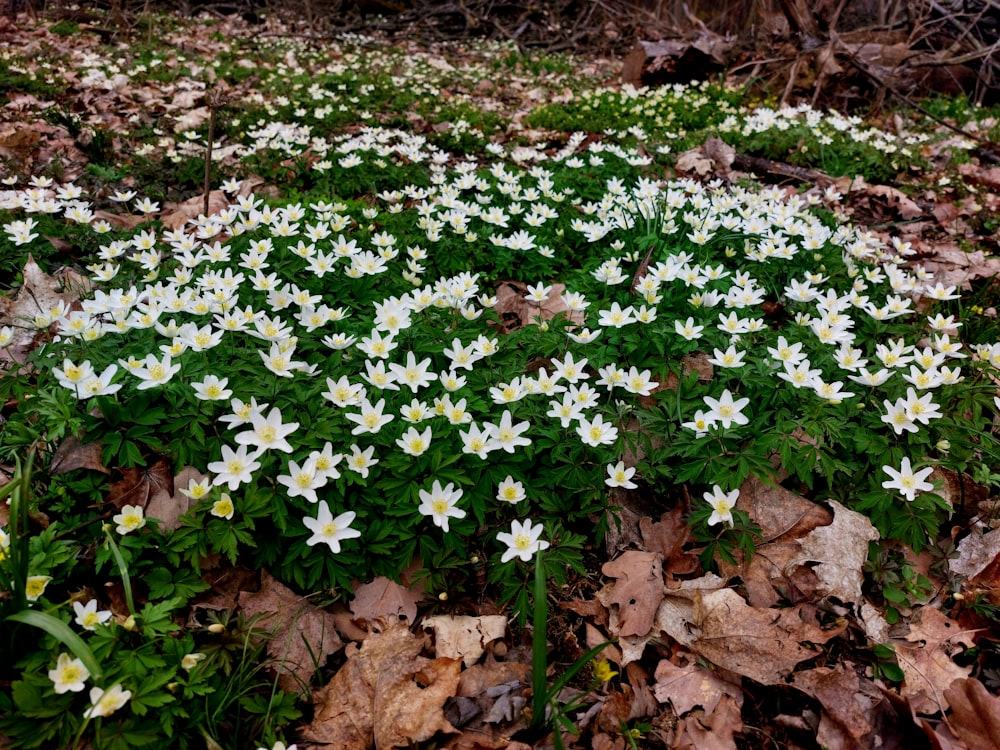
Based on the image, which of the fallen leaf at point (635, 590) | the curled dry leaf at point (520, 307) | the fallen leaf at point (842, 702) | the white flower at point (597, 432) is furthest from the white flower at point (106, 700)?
the curled dry leaf at point (520, 307)

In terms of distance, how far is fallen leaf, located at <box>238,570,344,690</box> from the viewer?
2285mm

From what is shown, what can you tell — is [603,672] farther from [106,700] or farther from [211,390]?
[211,390]

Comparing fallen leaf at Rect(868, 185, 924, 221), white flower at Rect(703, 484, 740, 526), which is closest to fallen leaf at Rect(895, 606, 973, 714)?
white flower at Rect(703, 484, 740, 526)

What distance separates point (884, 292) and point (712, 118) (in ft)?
17.5

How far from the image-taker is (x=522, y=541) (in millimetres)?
2514

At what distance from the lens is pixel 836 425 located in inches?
109

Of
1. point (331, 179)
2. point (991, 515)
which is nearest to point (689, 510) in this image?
point (991, 515)

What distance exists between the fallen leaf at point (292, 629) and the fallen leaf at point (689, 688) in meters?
1.27

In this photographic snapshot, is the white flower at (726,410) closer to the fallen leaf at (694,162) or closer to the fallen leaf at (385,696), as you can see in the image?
the fallen leaf at (385,696)

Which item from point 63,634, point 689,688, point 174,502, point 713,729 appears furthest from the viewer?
point 174,502

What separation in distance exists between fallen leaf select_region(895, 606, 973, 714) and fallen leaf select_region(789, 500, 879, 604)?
240mm

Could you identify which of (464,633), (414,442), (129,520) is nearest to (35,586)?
(129,520)

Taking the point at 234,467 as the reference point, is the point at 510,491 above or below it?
below

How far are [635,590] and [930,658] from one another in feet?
3.75
